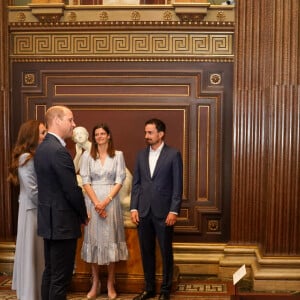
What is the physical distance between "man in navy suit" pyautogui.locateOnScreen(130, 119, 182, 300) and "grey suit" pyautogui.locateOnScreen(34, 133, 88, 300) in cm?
101

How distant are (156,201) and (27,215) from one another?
3.37ft

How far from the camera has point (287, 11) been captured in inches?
181

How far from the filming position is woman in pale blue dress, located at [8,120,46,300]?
12.3 feet

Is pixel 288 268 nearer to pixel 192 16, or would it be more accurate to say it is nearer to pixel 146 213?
pixel 146 213

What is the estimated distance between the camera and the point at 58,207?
3.30 meters

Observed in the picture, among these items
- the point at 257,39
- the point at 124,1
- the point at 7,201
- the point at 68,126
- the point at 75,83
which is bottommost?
the point at 7,201

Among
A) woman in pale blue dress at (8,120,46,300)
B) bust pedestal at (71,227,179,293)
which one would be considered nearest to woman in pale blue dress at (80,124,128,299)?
bust pedestal at (71,227,179,293)

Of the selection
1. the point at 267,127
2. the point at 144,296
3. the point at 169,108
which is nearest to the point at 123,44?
the point at 169,108

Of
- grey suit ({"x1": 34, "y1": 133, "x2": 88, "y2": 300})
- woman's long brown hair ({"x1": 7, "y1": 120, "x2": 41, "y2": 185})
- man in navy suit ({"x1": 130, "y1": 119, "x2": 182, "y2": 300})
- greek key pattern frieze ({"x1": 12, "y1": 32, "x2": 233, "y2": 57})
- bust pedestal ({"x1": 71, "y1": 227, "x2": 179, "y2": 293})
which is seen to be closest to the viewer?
grey suit ({"x1": 34, "y1": 133, "x2": 88, "y2": 300})

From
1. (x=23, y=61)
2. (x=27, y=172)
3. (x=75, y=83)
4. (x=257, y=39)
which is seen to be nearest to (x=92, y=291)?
(x=27, y=172)

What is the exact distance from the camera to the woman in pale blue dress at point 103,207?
4379 mm

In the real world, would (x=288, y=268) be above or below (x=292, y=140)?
below

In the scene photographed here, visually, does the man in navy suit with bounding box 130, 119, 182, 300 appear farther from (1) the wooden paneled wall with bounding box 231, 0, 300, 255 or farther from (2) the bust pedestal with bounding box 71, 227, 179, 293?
(1) the wooden paneled wall with bounding box 231, 0, 300, 255

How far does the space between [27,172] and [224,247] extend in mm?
2263
